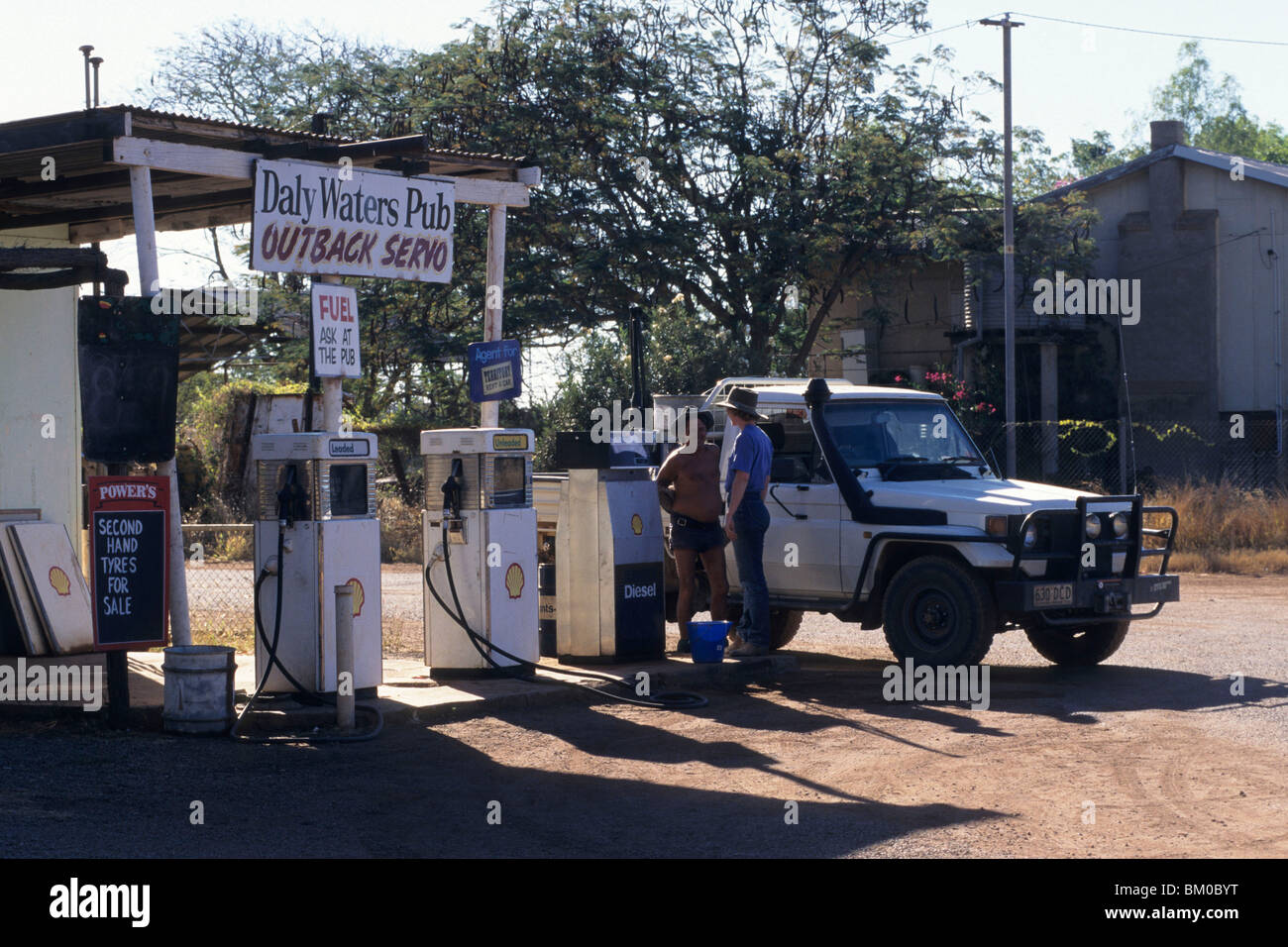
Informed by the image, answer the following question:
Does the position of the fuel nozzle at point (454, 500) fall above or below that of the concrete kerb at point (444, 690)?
above

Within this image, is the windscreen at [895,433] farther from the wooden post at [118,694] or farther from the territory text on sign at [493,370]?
the wooden post at [118,694]

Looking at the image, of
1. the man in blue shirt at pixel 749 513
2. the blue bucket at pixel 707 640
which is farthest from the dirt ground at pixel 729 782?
the man in blue shirt at pixel 749 513

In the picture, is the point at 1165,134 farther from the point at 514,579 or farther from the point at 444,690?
the point at 444,690

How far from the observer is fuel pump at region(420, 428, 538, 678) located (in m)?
10.4

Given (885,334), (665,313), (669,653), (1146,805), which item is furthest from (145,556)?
(885,334)

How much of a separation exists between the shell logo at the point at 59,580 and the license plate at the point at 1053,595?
7.24 m

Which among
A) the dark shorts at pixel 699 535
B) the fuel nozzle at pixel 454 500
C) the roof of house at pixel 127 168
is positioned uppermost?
the roof of house at pixel 127 168

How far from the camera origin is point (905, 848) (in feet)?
20.8

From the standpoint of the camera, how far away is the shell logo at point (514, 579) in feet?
34.4

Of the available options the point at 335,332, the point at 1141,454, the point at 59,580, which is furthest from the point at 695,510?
the point at 1141,454

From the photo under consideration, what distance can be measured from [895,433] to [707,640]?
2534mm

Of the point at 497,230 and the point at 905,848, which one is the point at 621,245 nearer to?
the point at 497,230

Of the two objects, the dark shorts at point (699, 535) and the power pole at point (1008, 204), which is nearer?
the dark shorts at point (699, 535)

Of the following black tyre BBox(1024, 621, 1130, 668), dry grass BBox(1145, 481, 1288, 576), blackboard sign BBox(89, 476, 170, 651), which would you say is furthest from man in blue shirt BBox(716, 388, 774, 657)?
dry grass BBox(1145, 481, 1288, 576)
